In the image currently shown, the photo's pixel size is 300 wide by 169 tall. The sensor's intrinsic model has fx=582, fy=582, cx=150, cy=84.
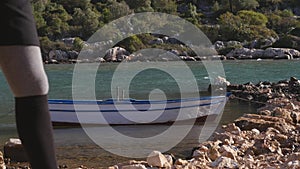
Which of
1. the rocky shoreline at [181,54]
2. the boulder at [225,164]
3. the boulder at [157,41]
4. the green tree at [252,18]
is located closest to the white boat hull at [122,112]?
the boulder at [225,164]

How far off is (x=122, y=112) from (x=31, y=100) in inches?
403

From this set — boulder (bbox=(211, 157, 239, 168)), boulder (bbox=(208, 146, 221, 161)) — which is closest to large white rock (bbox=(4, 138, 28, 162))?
boulder (bbox=(208, 146, 221, 161))

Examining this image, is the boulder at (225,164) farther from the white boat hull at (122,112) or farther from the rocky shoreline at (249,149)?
the white boat hull at (122,112)

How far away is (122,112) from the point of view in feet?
37.6

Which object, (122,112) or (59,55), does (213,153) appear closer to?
(122,112)

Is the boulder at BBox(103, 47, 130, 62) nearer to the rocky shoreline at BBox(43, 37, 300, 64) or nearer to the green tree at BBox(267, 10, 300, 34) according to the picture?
the rocky shoreline at BBox(43, 37, 300, 64)

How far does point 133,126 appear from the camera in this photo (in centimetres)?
1130

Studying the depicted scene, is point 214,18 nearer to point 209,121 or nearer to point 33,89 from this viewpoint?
point 209,121

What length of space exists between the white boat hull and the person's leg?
A: 10.1 meters

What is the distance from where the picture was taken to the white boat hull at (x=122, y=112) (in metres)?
11.4

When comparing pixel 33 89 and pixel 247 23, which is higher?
pixel 33 89

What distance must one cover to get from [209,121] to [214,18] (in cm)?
6749

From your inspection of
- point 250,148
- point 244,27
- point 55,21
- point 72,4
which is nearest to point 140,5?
point 72,4

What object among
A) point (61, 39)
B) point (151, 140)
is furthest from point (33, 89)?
point (61, 39)
